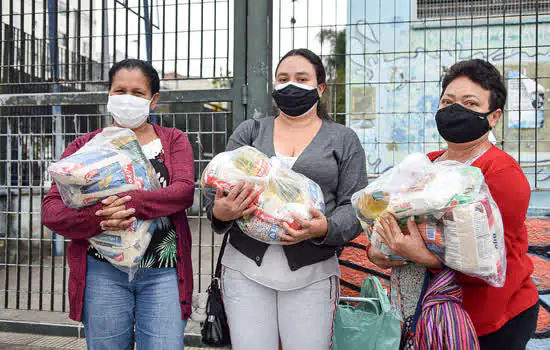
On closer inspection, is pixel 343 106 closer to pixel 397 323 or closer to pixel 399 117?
pixel 399 117

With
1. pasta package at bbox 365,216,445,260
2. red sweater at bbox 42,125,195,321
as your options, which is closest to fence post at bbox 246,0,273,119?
red sweater at bbox 42,125,195,321

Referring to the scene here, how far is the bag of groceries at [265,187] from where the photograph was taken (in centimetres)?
189

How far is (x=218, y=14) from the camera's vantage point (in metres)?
3.44

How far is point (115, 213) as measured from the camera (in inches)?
76.4

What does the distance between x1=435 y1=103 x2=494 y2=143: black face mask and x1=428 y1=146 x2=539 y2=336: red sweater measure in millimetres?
105

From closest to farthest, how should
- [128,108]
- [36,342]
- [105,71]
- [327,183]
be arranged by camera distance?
[327,183] < [128,108] < [36,342] < [105,71]

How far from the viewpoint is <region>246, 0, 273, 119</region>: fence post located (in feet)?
10.2

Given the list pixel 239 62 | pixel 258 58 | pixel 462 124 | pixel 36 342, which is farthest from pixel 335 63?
pixel 36 342

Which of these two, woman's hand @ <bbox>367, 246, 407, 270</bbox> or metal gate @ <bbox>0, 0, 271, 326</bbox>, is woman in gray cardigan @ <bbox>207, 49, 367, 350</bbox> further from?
metal gate @ <bbox>0, 0, 271, 326</bbox>

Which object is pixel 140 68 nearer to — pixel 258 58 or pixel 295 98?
pixel 295 98

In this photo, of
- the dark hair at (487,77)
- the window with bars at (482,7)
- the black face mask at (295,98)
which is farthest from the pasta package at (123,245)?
the window with bars at (482,7)

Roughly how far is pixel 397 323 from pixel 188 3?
275 cm

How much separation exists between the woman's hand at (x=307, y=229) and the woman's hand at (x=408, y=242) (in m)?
0.30

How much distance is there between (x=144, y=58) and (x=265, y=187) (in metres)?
2.24
